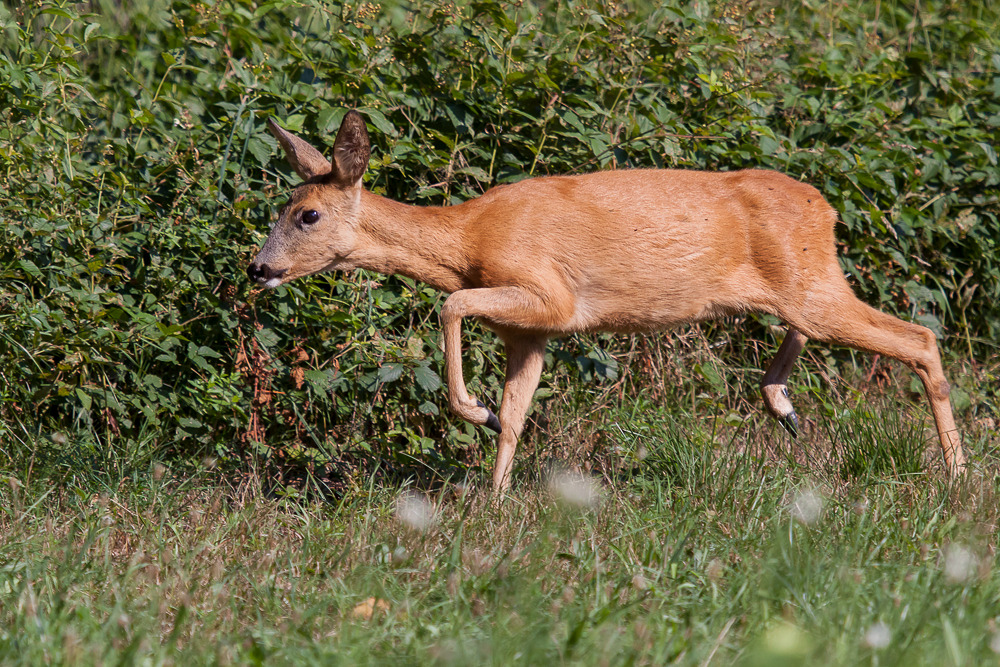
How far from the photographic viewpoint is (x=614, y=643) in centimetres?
270

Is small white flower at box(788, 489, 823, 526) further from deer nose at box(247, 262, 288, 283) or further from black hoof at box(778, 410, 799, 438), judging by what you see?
deer nose at box(247, 262, 288, 283)

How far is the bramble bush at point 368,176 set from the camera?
4977 millimetres

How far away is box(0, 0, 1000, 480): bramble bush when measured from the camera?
4.98 m

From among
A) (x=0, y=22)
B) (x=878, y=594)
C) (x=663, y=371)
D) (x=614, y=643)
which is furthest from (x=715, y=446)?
(x=0, y=22)

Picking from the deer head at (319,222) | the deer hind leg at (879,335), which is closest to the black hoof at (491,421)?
the deer head at (319,222)

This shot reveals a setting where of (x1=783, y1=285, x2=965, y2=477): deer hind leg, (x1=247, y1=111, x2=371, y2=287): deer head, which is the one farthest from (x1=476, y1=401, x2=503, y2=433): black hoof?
(x1=783, y1=285, x2=965, y2=477): deer hind leg

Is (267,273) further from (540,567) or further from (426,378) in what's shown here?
(540,567)

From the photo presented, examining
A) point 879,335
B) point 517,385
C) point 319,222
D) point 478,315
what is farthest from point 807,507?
point 319,222

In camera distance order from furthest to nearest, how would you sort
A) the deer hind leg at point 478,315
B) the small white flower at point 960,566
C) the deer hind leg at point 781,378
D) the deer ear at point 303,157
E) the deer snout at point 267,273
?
the deer hind leg at point 781,378
the deer ear at point 303,157
the deer snout at point 267,273
the deer hind leg at point 478,315
the small white flower at point 960,566

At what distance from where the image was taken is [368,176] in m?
5.33

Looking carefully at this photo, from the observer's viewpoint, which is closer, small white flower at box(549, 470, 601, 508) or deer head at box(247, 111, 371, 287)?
small white flower at box(549, 470, 601, 508)

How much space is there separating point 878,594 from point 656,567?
77 centimetres

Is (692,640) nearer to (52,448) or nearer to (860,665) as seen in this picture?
(860,665)

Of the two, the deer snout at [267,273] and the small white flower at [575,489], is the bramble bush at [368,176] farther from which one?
the small white flower at [575,489]
